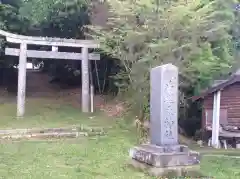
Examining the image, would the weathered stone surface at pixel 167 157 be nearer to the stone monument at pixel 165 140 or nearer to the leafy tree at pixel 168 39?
the stone monument at pixel 165 140

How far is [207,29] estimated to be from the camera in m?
16.0

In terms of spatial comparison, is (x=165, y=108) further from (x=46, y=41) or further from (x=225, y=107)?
(x=46, y=41)

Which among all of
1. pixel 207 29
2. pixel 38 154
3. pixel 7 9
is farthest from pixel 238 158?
pixel 7 9

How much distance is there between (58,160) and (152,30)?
695cm

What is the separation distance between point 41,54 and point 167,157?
11.5 m

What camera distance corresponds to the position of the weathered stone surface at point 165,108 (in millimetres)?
9414

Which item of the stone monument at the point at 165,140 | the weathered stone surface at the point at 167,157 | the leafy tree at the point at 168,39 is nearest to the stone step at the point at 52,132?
the leafy tree at the point at 168,39

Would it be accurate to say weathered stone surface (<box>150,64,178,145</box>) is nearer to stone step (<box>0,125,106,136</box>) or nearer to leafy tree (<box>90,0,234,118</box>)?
leafy tree (<box>90,0,234,118</box>)

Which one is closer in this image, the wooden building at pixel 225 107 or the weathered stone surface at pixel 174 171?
the weathered stone surface at pixel 174 171

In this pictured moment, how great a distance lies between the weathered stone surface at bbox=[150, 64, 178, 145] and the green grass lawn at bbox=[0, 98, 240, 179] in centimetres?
101

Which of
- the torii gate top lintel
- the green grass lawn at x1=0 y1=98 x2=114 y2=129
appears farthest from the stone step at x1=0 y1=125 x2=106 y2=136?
the torii gate top lintel

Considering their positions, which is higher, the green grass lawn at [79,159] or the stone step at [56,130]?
the stone step at [56,130]

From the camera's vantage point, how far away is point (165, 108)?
9.46m

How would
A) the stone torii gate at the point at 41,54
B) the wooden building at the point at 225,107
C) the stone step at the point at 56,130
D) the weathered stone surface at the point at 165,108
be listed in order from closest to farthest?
the weathered stone surface at the point at 165,108, the stone step at the point at 56,130, the wooden building at the point at 225,107, the stone torii gate at the point at 41,54
